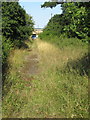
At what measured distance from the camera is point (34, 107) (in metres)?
4.46

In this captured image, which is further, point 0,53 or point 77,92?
point 0,53

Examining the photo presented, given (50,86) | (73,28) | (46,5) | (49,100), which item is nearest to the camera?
(49,100)

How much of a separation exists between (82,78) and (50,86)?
104cm

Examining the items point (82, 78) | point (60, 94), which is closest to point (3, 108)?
point (60, 94)

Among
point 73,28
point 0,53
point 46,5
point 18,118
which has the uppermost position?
point 46,5

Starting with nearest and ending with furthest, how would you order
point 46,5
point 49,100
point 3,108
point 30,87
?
point 3,108
point 49,100
point 30,87
point 46,5

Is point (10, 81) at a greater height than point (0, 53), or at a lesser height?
lesser

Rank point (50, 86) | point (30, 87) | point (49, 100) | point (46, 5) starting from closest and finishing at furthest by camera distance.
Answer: point (49, 100), point (50, 86), point (30, 87), point (46, 5)

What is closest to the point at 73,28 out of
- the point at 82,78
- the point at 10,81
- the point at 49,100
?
the point at 82,78

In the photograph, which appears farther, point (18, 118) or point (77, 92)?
point (77, 92)

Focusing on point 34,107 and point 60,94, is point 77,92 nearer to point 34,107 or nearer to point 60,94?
point 60,94

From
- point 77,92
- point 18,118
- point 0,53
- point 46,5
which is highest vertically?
point 46,5

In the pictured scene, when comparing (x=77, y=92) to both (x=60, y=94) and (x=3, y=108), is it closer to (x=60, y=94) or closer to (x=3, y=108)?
(x=60, y=94)

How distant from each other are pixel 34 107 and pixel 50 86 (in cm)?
130
